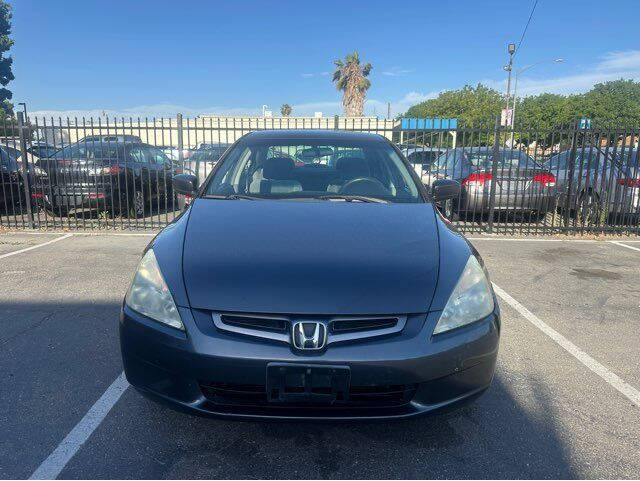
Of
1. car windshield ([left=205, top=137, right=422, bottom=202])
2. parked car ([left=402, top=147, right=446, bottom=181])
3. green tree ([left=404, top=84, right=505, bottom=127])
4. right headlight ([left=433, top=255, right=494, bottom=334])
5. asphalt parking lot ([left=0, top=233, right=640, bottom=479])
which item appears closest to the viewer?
right headlight ([left=433, top=255, right=494, bottom=334])

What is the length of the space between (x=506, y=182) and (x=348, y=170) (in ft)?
20.9

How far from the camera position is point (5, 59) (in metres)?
45.5

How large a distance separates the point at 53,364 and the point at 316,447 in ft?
6.80

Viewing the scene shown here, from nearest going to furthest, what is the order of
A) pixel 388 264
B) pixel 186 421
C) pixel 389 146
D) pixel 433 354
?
1. pixel 433 354
2. pixel 388 264
3. pixel 186 421
4. pixel 389 146

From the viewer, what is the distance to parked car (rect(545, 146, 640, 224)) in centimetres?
876

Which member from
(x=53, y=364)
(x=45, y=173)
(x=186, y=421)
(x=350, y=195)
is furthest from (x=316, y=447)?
(x=45, y=173)

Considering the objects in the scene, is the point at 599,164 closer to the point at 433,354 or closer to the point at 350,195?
the point at 350,195

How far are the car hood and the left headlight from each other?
0.12 metres

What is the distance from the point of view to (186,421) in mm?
2580

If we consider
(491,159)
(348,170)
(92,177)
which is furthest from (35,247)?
(491,159)

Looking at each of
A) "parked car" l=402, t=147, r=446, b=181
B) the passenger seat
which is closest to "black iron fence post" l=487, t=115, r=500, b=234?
"parked car" l=402, t=147, r=446, b=181

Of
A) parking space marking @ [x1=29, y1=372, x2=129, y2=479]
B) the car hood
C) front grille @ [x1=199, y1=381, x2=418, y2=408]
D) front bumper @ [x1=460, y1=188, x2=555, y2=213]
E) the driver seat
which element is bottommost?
parking space marking @ [x1=29, y1=372, x2=129, y2=479]

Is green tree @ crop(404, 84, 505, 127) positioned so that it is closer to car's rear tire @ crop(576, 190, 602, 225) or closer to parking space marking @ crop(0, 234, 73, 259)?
car's rear tire @ crop(576, 190, 602, 225)

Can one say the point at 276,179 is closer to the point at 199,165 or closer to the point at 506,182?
the point at 506,182
